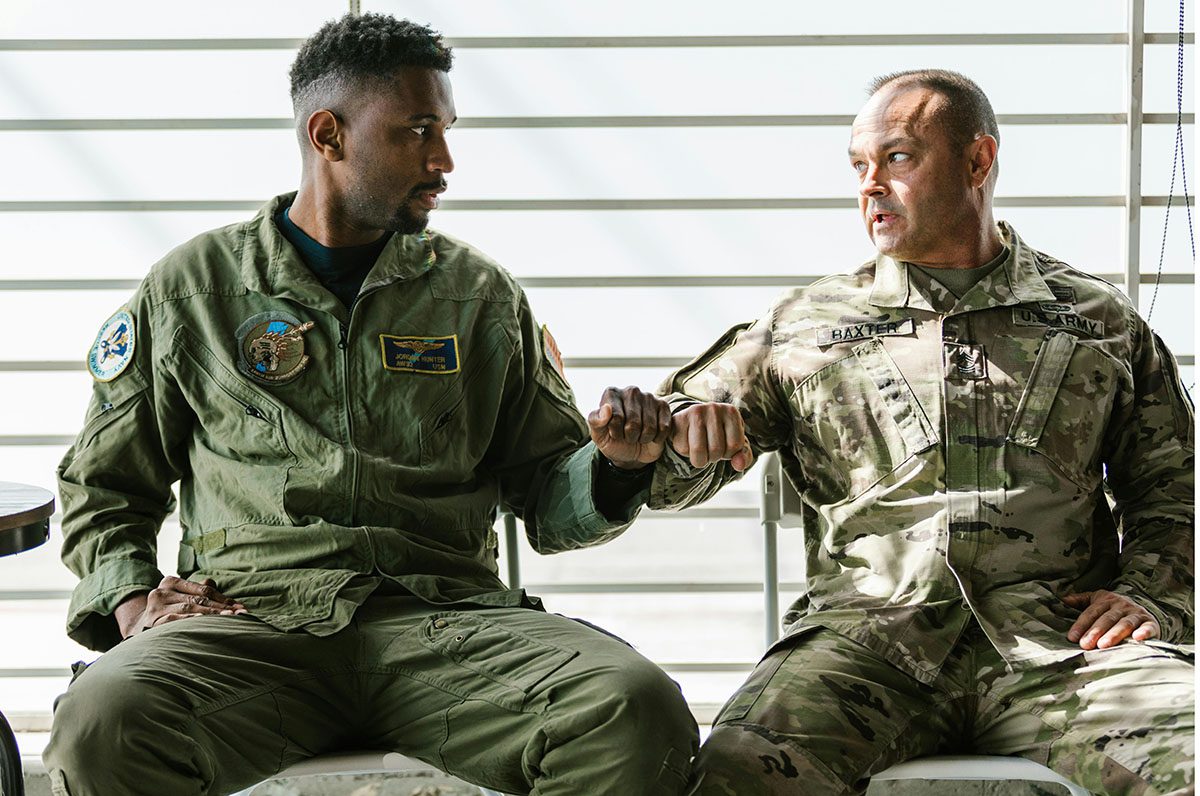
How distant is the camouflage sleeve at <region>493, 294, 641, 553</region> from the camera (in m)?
2.63

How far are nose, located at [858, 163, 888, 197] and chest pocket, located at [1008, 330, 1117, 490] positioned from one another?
0.44 metres

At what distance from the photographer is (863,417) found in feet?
8.71

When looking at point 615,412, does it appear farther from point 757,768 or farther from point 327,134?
point 327,134

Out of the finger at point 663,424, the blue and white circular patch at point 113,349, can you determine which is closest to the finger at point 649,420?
the finger at point 663,424

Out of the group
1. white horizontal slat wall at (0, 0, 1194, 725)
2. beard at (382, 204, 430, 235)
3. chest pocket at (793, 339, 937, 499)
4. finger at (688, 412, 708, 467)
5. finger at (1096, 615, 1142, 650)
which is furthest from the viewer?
white horizontal slat wall at (0, 0, 1194, 725)

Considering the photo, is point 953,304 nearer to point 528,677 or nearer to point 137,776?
point 528,677

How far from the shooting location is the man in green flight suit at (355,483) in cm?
227

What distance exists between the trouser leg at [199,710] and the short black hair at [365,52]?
1.12 meters

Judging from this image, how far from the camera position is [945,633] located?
97.7 inches

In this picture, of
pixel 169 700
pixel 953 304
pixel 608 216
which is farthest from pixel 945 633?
pixel 608 216

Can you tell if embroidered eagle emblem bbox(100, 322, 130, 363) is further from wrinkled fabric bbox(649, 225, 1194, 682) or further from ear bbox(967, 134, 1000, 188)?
ear bbox(967, 134, 1000, 188)

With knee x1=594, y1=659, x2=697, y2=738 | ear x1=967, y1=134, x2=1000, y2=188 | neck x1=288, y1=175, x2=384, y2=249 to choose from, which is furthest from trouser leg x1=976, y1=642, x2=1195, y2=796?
neck x1=288, y1=175, x2=384, y2=249

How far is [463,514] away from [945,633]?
96 cm

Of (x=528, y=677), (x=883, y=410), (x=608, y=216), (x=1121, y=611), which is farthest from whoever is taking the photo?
(x=608, y=216)
